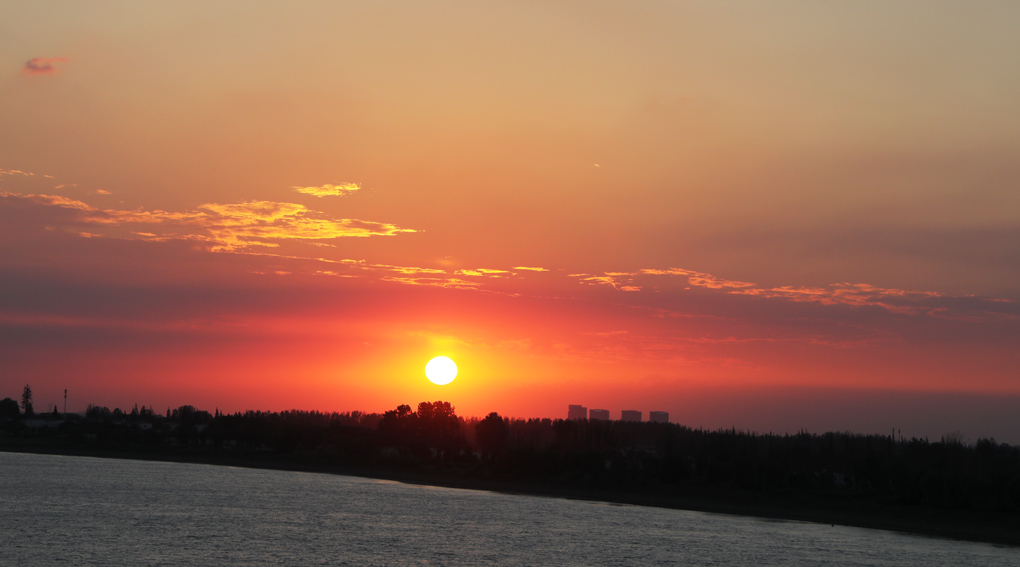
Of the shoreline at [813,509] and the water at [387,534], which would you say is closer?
the water at [387,534]

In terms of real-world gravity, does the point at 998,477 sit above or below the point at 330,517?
above

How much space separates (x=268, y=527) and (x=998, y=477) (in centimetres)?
12489

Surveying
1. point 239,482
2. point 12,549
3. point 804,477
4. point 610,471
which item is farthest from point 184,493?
point 804,477

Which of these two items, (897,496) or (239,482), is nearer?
(897,496)

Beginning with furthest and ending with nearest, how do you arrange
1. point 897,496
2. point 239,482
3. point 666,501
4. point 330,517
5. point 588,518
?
point 239,482 < point 666,501 < point 897,496 < point 588,518 < point 330,517

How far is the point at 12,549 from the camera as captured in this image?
78688 millimetres

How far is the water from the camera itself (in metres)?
84.1

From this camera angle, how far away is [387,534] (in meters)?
103

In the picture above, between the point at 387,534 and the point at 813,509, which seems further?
the point at 813,509

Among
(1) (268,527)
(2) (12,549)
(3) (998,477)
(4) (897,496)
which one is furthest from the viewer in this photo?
(4) (897,496)

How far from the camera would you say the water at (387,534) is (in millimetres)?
84062

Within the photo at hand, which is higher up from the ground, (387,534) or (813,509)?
(813,509)

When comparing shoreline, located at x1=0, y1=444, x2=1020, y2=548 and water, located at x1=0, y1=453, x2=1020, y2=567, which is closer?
water, located at x1=0, y1=453, x2=1020, y2=567

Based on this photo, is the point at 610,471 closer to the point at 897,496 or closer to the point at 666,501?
the point at 666,501
